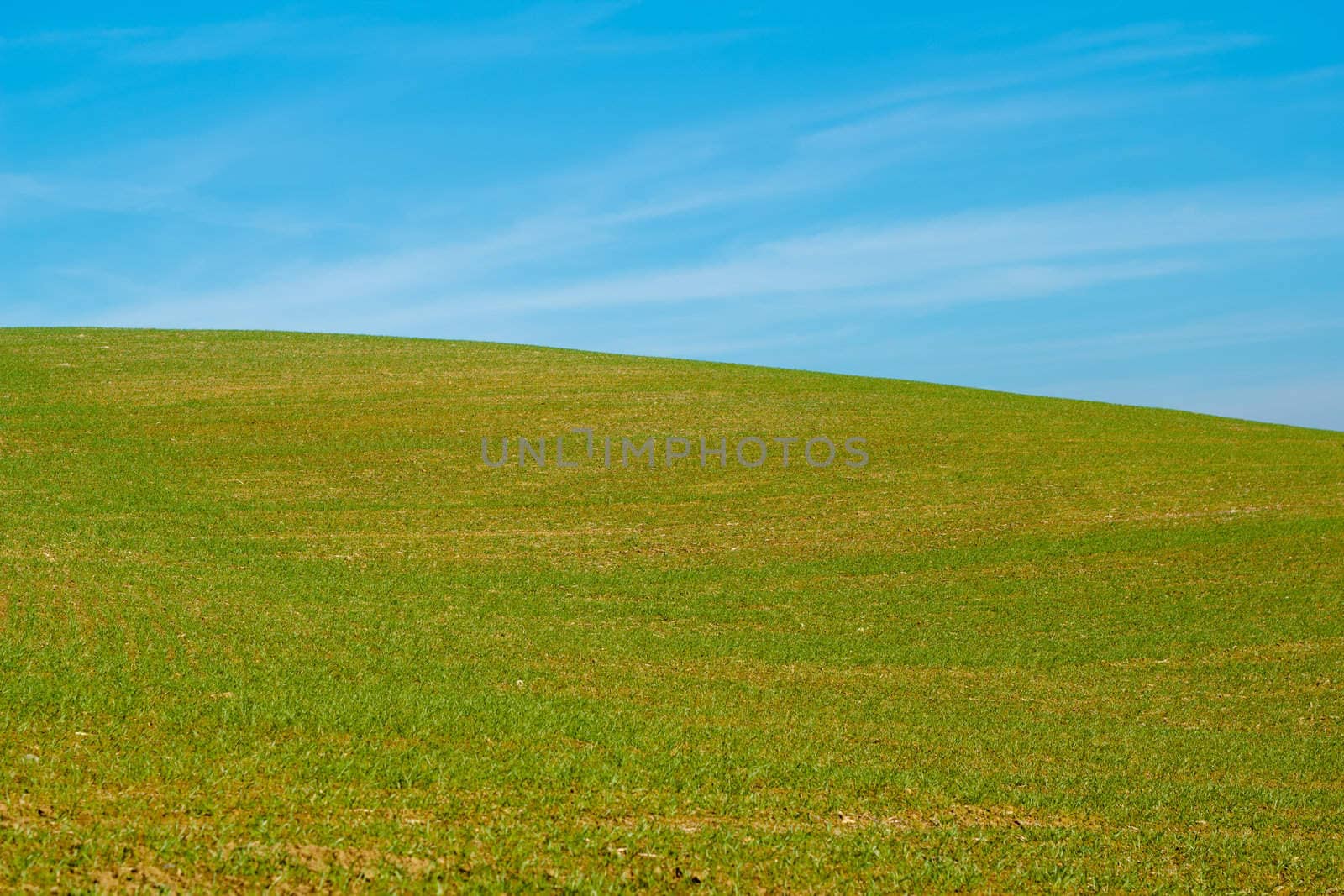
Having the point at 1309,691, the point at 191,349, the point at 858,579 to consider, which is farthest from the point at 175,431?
the point at 1309,691

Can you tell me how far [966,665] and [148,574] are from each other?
50.0 ft

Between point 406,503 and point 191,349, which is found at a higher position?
point 191,349

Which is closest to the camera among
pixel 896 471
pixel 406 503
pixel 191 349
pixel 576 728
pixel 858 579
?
pixel 576 728

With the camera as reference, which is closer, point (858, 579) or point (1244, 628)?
point (1244, 628)

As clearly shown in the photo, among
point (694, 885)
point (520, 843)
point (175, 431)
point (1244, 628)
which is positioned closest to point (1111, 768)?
point (694, 885)

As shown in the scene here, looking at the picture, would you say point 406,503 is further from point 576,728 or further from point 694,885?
point 694,885

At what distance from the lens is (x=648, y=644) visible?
17938mm

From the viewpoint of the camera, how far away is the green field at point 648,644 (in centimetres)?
819

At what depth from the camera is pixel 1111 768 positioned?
1242 centimetres

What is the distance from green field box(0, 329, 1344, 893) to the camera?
322 inches

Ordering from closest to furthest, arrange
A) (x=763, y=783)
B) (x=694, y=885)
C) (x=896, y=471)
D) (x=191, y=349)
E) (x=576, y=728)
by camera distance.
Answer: (x=694, y=885) → (x=763, y=783) → (x=576, y=728) → (x=896, y=471) → (x=191, y=349)

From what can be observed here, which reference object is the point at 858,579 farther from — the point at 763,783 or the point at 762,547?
the point at 763,783

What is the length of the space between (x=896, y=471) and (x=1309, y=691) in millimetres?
16739

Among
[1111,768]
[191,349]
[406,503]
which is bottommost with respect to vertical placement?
[1111,768]
